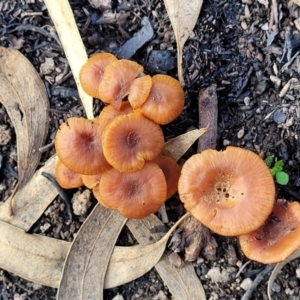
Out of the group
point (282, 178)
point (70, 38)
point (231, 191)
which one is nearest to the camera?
point (231, 191)

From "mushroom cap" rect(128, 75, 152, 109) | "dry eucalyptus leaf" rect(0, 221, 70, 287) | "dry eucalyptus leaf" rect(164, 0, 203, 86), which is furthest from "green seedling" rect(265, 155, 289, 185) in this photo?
"dry eucalyptus leaf" rect(0, 221, 70, 287)

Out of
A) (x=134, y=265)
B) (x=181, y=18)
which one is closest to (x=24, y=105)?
(x=181, y=18)

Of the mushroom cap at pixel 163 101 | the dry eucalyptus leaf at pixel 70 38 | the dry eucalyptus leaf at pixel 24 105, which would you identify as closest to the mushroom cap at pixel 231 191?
the mushroom cap at pixel 163 101

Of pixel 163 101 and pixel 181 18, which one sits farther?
pixel 181 18

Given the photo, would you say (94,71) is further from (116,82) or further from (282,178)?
(282,178)

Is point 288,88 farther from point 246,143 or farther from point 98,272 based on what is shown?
point 98,272

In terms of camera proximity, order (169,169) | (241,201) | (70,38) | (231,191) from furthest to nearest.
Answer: (70,38) < (169,169) < (231,191) < (241,201)

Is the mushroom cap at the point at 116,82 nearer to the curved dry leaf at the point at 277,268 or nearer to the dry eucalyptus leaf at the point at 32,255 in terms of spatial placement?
the dry eucalyptus leaf at the point at 32,255
